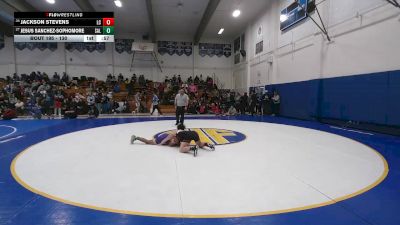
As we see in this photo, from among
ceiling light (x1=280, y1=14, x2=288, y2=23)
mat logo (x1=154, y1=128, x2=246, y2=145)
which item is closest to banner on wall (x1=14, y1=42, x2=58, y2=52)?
ceiling light (x1=280, y1=14, x2=288, y2=23)

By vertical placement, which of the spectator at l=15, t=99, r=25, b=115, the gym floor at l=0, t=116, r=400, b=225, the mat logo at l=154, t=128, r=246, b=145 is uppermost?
the spectator at l=15, t=99, r=25, b=115

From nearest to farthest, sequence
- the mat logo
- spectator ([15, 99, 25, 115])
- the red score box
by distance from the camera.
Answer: the mat logo < the red score box < spectator ([15, 99, 25, 115])

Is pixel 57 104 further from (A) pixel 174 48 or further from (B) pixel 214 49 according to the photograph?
(B) pixel 214 49

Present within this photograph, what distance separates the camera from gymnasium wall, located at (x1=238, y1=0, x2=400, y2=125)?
26.0ft

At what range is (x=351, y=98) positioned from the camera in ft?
30.9

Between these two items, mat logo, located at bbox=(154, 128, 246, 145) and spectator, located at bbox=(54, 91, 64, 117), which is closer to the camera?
mat logo, located at bbox=(154, 128, 246, 145)

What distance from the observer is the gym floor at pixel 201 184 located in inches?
103

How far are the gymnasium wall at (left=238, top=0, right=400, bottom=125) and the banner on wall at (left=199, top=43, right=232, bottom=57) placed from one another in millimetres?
8542

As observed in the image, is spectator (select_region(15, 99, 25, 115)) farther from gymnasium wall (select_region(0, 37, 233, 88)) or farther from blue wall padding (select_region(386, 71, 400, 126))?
blue wall padding (select_region(386, 71, 400, 126))

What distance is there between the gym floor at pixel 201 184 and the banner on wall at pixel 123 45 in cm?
1783

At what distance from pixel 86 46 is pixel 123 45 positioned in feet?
10.6
